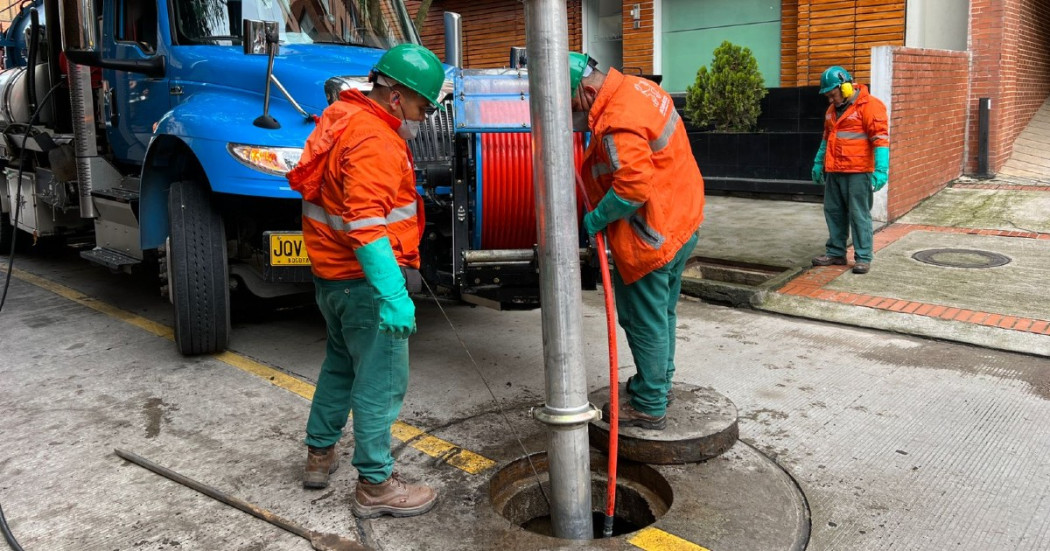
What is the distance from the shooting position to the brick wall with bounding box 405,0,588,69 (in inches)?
602

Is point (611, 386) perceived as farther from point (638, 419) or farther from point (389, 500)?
point (389, 500)

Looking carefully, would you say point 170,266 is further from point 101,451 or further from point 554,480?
point 554,480

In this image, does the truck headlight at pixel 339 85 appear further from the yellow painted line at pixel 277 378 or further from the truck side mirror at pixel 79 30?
the yellow painted line at pixel 277 378

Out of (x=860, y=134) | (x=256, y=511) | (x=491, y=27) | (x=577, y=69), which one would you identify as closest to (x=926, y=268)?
(x=860, y=134)

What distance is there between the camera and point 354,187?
3166 mm

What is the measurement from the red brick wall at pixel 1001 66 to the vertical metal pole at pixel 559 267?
32.7 feet

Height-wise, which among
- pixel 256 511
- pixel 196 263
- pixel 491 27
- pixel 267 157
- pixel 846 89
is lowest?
pixel 256 511

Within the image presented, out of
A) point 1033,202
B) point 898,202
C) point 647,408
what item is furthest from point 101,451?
point 1033,202


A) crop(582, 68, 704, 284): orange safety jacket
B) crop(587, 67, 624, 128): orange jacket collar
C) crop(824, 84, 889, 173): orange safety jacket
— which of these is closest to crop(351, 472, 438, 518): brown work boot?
crop(582, 68, 704, 284): orange safety jacket

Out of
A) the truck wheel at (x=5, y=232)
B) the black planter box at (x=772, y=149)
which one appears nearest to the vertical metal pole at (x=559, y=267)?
the truck wheel at (x=5, y=232)

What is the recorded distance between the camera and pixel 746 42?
42.2 ft

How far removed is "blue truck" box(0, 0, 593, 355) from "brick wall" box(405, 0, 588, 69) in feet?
29.4

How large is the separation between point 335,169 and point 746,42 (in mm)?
10816

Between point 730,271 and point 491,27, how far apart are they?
9612mm
